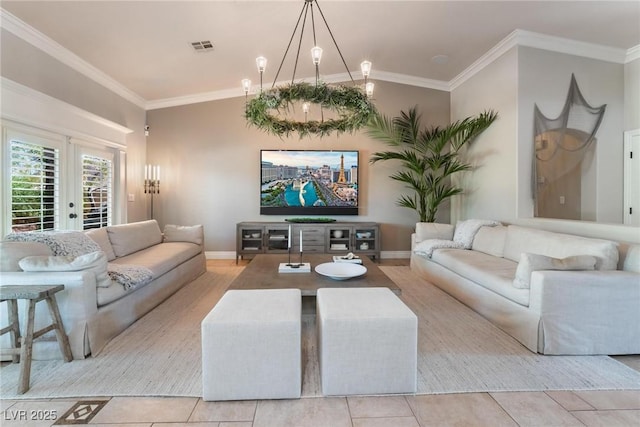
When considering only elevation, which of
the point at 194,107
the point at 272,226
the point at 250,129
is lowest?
the point at 272,226

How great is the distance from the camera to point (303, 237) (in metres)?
5.21

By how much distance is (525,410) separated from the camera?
1.63 meters

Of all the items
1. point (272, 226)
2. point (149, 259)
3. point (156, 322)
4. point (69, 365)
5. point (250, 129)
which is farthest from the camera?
point (250, 129)

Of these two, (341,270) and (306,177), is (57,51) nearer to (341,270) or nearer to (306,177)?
(306,177)

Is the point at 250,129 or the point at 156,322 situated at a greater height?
the point at 250,129

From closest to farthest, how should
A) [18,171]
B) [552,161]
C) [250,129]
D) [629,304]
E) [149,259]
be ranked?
[629,304]
[18,171]
[149,259]
[552,161]
[250,129]

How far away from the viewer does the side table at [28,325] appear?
1785 millimetres

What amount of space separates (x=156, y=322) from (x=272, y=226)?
2681mm

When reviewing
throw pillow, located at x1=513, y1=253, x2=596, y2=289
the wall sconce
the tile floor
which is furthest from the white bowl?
the wall sconce

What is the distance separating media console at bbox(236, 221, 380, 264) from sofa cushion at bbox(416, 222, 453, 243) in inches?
35.0

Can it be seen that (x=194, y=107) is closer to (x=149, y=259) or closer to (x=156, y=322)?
(x=149, y=259)

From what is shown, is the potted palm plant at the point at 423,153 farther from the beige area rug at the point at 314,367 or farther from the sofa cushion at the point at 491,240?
the beige area rug at the point at 314,367

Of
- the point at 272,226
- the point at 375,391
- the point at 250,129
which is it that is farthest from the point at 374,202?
the point at 375,391

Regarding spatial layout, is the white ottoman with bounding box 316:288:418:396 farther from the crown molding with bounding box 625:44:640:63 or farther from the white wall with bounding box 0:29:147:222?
the crown molding with bounding box 625:44:640:63
